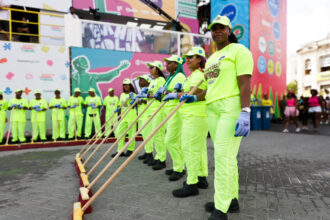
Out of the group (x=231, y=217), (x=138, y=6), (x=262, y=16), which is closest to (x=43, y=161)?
(x=231, y=217)

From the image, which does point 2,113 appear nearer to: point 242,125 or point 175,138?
point 175,138

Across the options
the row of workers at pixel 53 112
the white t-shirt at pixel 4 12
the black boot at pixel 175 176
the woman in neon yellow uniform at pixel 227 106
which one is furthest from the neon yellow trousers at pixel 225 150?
the white t-shirt at pixel 4 12

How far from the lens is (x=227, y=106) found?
95.5 inches

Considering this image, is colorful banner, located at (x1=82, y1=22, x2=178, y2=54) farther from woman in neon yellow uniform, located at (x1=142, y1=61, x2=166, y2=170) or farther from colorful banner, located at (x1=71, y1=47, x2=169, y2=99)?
woman in neon yellow uniform, located at (x1=142, y1=61, x2=166, y2=170)

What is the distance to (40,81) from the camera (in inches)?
375

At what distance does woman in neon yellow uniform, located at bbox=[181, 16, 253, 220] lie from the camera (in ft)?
7.73

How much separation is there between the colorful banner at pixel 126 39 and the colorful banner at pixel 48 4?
348 cm

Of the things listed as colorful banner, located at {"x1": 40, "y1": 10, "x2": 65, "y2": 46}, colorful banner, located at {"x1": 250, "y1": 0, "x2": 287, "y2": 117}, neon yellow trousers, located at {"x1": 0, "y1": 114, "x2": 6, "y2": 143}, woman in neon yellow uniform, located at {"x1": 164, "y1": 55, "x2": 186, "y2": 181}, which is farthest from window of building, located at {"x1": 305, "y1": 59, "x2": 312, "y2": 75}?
neon yellow trousers, located at {"x1": 0, "y1": 114, "x2": 6, "y2": 143}

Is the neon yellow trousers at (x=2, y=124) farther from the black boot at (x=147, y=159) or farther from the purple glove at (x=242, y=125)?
the purple glove at (x=242, y=125)

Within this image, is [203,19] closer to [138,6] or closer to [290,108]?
[138,6]

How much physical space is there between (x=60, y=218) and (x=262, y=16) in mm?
19252

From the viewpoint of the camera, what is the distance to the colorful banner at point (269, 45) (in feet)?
55.8

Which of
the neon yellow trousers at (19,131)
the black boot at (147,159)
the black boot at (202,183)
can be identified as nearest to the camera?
the black boot at (202,183)

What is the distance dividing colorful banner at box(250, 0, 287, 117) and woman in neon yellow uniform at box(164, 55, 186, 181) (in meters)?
14.2
